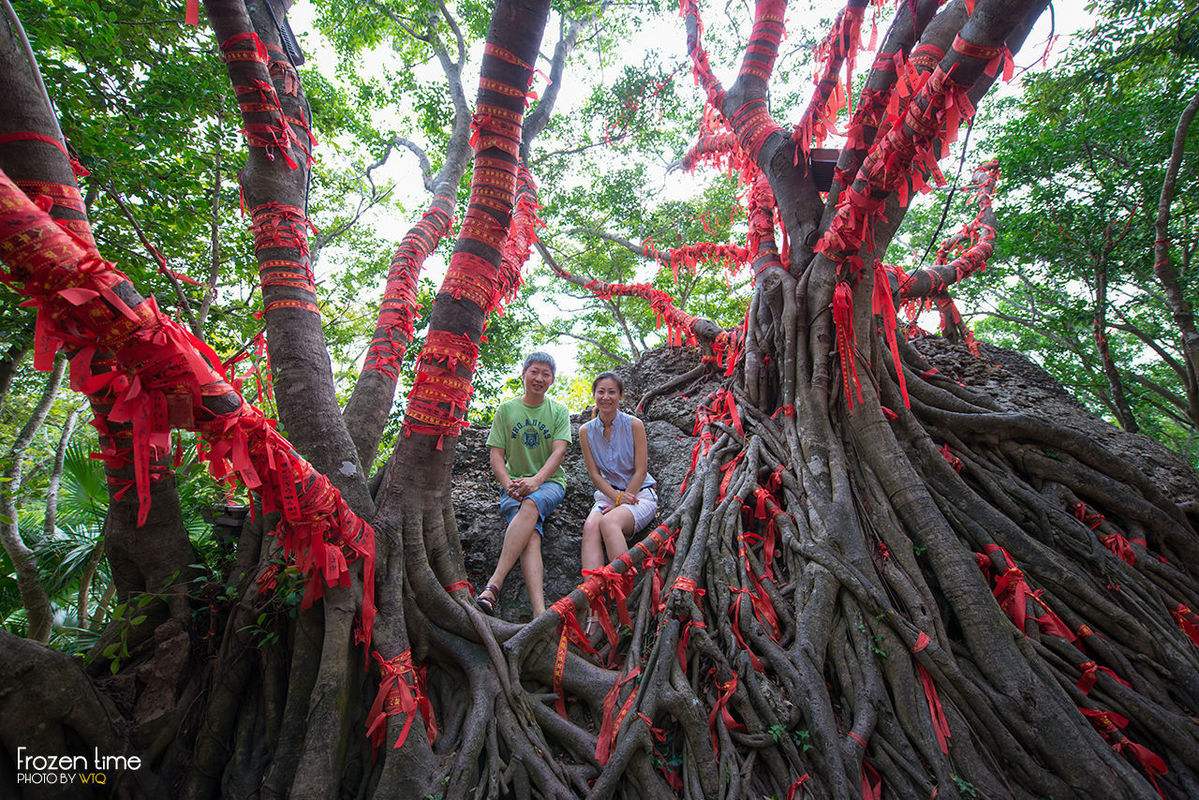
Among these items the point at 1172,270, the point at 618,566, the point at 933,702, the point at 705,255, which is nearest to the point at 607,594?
the point at 618,566

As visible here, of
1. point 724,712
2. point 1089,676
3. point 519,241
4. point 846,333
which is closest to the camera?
point 724,712

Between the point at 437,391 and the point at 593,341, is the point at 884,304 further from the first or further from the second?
the point at 593,341

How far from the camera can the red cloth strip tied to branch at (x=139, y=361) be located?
140 cm

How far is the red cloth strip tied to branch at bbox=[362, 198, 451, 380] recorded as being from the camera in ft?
10.8

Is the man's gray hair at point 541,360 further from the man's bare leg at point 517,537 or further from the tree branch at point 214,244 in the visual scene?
the tree branch at point 214,244

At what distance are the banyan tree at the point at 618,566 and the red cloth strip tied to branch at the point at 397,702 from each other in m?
0.02

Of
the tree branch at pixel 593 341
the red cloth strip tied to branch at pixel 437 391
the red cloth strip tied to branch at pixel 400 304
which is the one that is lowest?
the red cloth strip tied to branch at pixel 437 391

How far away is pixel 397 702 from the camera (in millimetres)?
2139

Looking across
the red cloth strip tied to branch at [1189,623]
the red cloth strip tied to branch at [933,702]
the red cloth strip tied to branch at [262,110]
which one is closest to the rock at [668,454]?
the red cloth strip tied to branch at [1189,623]

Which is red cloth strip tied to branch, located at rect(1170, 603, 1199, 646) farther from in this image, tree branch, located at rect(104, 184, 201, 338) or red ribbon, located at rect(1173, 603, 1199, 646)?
tree branch, located at rect(104, 184, 201, 338)

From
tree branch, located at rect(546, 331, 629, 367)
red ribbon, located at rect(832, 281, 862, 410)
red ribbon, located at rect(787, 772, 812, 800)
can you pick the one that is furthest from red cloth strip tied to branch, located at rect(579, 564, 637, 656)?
tree branch, located at rect(546, 331, 629, 367)

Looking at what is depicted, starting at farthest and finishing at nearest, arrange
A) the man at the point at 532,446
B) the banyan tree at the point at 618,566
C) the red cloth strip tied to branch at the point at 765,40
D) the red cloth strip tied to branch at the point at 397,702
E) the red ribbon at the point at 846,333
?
the red cloth strip tied to branch at the point at 765,40, the man at the point at 532,446, the red ribbon at the point at 846,333, the red cloth strip tied to branch at the point at 397,702, the banyan tree at the point at 618,566

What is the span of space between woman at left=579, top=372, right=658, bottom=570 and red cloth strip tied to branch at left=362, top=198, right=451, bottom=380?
132 centimetres

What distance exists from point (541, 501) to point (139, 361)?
7.00 feet
